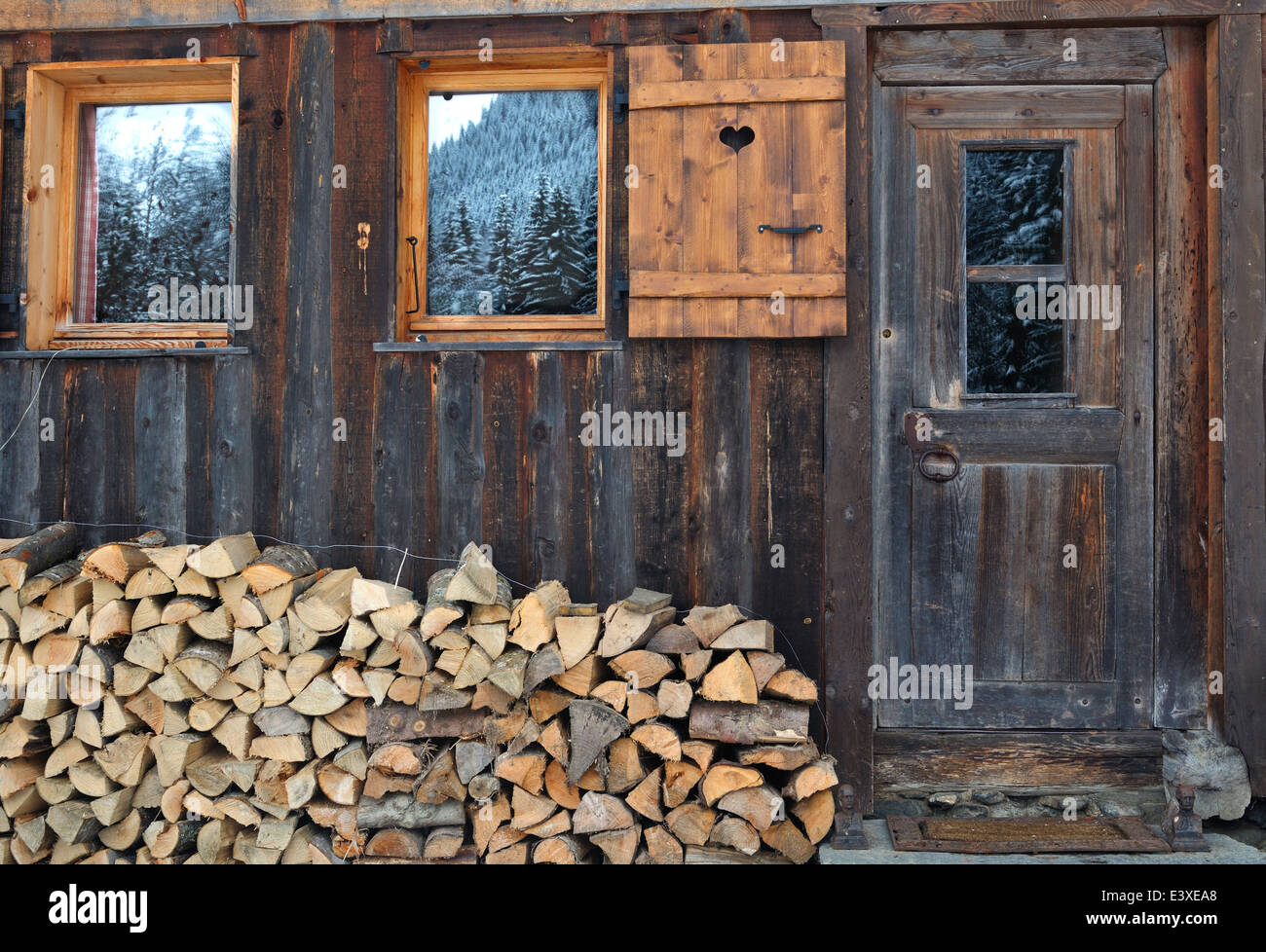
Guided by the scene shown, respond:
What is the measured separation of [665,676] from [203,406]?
7.06 ft

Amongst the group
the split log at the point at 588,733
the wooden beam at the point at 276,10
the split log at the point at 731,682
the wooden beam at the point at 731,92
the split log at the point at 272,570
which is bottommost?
the split log at the point at 588,733

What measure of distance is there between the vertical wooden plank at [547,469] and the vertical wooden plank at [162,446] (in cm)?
138

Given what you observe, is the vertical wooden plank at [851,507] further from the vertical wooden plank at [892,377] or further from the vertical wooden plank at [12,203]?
the vertical wooden plank at [12,203]

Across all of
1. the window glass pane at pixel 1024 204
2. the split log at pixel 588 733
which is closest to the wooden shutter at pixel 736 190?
the window glass pane at pixel 1024 204

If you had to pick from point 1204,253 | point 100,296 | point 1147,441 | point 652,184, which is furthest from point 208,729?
point 1204,253

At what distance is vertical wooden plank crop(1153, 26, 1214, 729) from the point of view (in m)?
3.25

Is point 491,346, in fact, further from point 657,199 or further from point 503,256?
point 657,199

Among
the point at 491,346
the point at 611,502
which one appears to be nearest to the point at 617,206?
the point at 491,346

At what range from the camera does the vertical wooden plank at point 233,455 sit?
11.2 feet

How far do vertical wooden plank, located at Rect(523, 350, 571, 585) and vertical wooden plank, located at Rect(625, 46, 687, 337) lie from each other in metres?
0.38

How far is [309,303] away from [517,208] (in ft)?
3.04

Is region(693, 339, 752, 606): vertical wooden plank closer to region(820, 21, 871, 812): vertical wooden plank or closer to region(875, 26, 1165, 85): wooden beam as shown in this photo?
region(820, 21, 871, 812): vertical wooden plank

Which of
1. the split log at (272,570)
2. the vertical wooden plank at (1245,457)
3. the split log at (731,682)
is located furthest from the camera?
the vertical wooden plank at (1245,457)

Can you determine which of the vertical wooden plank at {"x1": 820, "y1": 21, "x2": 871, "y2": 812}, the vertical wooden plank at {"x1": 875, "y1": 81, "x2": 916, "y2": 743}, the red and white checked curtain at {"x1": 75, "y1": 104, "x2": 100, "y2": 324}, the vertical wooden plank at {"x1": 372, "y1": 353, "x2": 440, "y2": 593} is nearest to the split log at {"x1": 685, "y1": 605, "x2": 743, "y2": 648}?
the vertical wooden plank at {"x1": 820, "y1": 21, "x2": 871, "y2": 812}
